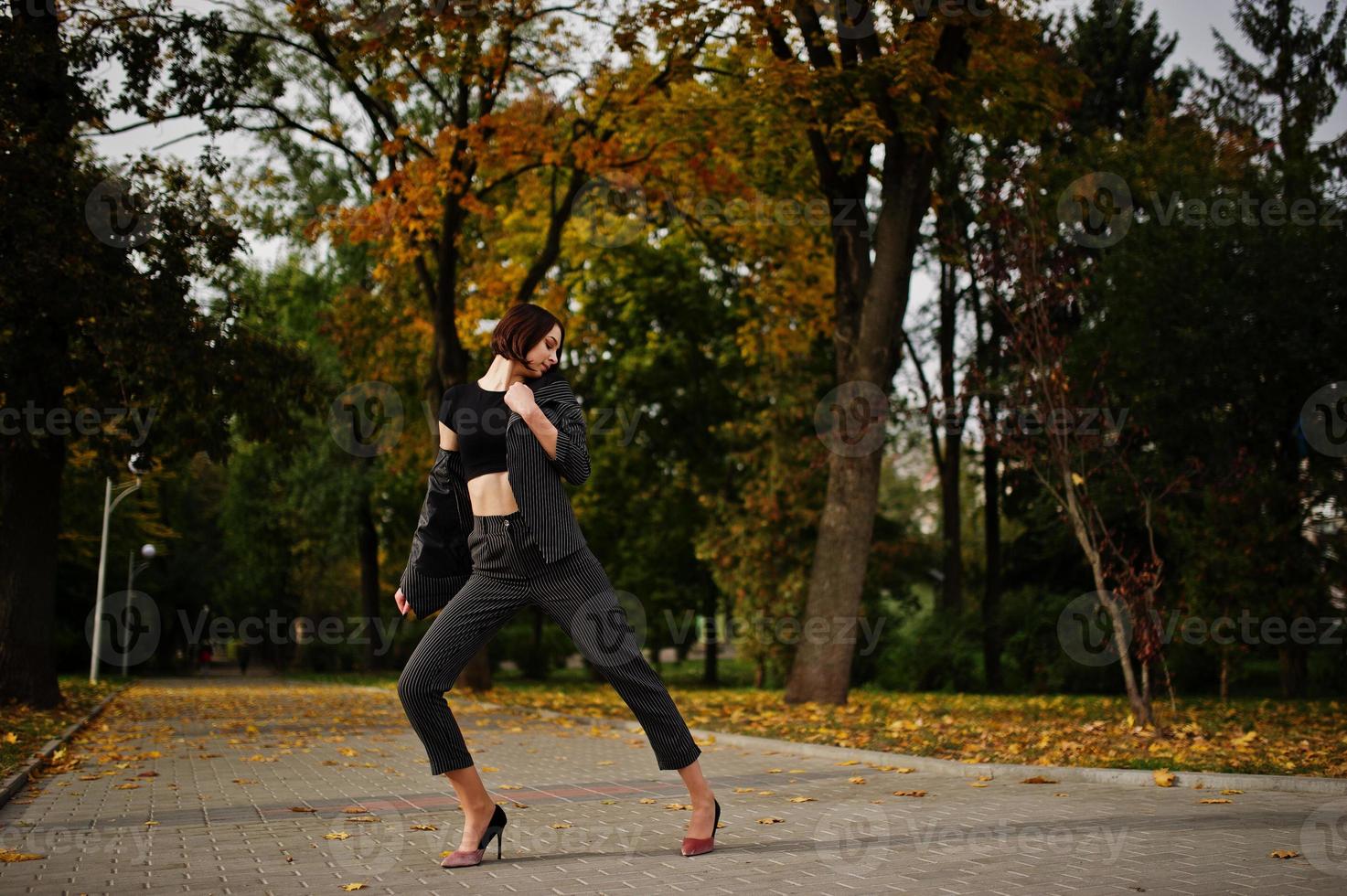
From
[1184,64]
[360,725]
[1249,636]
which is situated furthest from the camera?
[1184,64]

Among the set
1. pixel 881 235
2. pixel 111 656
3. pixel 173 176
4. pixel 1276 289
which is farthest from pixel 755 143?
pixel 111 656

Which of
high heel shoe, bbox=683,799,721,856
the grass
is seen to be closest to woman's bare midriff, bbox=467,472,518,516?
high heel shoe, bbox=683,799,721,856

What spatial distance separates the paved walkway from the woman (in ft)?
1.67

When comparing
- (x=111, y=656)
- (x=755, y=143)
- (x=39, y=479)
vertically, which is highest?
(x=755, y=143)

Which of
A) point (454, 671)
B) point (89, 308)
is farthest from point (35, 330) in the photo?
point (454, 671)

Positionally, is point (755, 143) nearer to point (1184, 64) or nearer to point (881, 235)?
point (881, 235)

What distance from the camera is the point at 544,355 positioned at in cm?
555

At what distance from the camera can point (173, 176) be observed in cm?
1634

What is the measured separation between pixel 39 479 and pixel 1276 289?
746 inches

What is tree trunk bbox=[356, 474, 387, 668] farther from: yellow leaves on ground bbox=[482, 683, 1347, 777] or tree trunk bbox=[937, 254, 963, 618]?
yellow leaves on ground bbox=[482, 683, 1347, 777]
